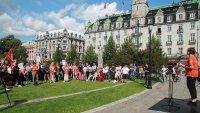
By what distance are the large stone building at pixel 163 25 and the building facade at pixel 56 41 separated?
27900mm

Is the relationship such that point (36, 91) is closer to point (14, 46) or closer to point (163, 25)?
point (163, 25)

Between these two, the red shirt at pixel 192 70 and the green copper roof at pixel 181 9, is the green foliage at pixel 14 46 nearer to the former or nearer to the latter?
the green copper roof at pixel 181 9

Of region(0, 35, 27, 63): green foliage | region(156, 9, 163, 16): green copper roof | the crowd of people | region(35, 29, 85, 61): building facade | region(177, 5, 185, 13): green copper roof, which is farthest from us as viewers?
region(35, 29, 85, 61): building facade

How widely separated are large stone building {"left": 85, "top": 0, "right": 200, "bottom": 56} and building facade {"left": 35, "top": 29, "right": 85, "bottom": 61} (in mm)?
27900

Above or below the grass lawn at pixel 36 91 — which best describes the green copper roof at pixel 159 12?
above

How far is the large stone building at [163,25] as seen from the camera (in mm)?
63744

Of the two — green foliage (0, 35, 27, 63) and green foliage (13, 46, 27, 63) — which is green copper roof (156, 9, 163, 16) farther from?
green foliage (0, 35, 27, 63)

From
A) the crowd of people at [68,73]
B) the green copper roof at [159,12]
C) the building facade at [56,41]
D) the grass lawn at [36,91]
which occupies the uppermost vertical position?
the green copper roof at [159,12]

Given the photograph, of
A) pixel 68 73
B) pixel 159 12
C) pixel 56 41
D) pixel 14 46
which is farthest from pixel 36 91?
pixel 56 41

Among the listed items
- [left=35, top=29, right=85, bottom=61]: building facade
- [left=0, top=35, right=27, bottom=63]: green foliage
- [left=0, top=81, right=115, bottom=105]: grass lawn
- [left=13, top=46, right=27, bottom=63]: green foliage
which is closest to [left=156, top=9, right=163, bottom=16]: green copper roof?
[left=35, top=29, right=85, bottom=61]: building facade

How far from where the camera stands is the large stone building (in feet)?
209

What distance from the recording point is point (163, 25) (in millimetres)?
68250

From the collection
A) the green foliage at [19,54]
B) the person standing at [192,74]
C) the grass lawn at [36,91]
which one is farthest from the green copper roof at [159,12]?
the person standing at [192,74]

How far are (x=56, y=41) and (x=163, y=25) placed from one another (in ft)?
179
